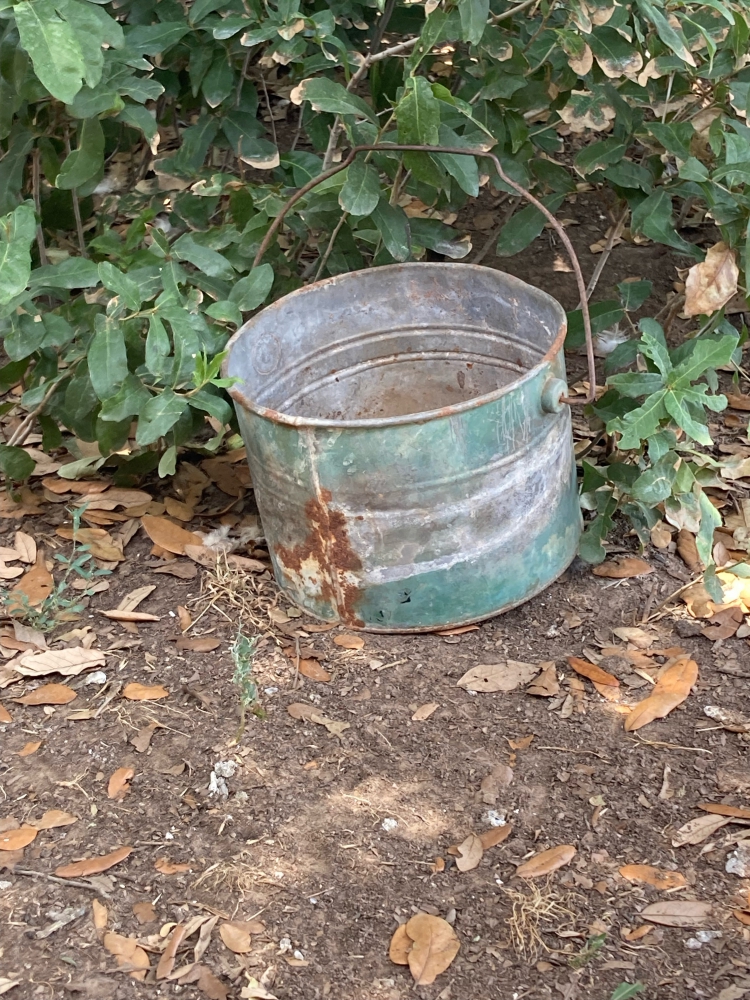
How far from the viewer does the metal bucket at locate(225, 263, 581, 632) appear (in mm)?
2238

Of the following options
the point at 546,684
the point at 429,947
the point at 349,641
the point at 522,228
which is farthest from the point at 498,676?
the point at 522,228

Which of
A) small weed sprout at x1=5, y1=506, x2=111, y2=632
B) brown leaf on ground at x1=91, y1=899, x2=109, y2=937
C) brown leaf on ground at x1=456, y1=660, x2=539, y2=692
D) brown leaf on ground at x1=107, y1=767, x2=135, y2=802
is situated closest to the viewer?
brown leaf on ground at x1=91, y1=899, x2=109, y2=937

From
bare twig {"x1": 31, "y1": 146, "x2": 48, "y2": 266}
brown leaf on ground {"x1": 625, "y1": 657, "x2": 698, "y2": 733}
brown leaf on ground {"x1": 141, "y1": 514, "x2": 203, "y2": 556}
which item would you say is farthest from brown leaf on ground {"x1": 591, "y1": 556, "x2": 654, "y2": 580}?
bare twig {"x1": 31, "y1": 146, "x2": 48, "y2": 266}

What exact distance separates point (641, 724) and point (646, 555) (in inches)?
21.7

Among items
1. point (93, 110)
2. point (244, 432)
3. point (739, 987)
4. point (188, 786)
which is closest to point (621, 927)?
point (739, 987)

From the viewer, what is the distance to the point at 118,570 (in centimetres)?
272

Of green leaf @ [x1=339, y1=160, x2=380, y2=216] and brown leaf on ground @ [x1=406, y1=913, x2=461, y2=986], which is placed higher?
green leaf @ [x1=339, y1=160, x2=380, y2=216]

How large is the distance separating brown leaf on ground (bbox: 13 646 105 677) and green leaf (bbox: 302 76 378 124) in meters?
1.26

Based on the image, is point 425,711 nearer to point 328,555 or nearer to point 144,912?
point 328,555

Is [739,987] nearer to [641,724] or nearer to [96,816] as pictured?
[641,724]

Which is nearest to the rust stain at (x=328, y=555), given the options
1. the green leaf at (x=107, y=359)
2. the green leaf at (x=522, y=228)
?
the green leaf at (x=107, y=359)

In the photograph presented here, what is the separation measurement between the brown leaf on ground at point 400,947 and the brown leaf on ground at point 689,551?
1.16 metres

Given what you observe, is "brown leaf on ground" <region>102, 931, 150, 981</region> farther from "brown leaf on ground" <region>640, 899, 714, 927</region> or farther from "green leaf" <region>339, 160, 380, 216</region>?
"green leaf" <region>339, 160, 380, 216</region>

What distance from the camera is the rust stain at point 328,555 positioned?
234cm
